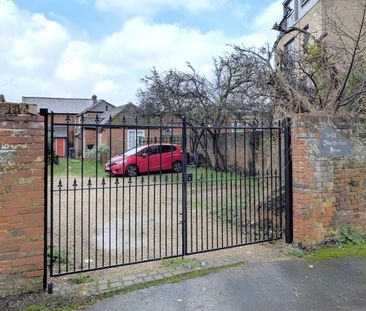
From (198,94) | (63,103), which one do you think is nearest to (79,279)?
(198,94)

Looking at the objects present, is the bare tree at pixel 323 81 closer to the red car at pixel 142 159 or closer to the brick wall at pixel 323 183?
the brick wall at pixel 323 183

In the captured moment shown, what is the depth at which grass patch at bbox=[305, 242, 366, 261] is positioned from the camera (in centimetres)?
460

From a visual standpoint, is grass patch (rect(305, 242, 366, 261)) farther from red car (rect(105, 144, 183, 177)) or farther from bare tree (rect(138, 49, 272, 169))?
bare tree (rect(138, 49, 272, 169))

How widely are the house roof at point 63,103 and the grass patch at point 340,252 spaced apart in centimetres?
4770

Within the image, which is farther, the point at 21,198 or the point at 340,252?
the point at 340,252

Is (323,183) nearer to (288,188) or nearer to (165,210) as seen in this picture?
(288,188)

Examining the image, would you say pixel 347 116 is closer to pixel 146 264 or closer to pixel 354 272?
pixel 354 272

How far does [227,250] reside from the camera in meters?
5.04

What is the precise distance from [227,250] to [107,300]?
2.23m

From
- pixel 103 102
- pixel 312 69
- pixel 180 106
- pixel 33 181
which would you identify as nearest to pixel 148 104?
pixel 180 106

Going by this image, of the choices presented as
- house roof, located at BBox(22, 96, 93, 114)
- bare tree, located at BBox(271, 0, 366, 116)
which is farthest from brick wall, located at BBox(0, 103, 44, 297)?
house roof, located at BBox(22, 96, 93, 114)

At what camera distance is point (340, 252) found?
15.6 feet

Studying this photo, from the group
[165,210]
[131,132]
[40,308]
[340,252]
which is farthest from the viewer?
[131,132]

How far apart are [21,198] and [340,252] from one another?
166 inches
